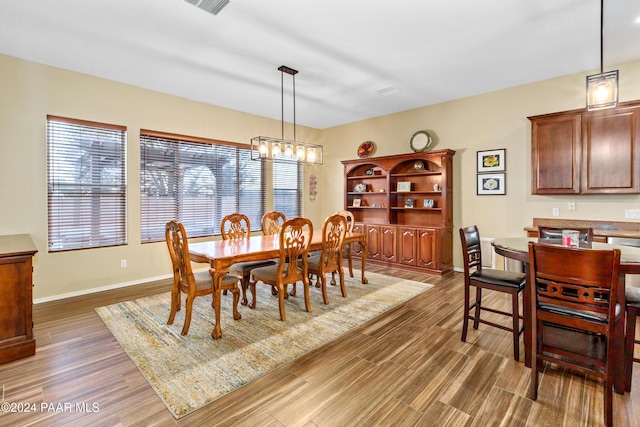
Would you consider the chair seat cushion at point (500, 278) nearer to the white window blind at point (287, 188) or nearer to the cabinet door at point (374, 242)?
the cabinet door at point (374, 242)

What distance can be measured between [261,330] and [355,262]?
3.30 metres

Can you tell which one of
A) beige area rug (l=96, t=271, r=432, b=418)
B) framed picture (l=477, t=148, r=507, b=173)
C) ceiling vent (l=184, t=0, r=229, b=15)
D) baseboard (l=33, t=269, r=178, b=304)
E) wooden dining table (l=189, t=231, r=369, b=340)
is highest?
ceiling vent (l=184, t=0, r=229, b=15)

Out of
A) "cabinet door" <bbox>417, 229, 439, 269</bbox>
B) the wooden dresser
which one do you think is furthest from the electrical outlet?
the wooden dresser

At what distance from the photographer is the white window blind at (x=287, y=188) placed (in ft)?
21.0

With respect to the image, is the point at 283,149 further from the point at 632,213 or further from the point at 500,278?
the point at 632,213

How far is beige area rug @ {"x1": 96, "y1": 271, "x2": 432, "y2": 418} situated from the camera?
2.11 metres

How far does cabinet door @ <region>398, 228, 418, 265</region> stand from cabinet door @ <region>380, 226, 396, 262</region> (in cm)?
12

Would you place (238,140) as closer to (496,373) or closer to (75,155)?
(75,155)

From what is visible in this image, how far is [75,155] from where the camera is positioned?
4000 millimetres

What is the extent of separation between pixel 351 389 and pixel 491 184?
410 cm

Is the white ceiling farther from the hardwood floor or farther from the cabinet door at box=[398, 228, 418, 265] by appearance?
the hardwood floor

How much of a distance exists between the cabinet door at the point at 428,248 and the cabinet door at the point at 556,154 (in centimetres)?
152

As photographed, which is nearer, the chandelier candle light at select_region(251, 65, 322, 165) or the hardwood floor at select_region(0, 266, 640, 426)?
the hardwood floor at select_region(0, 266, 640, 426)

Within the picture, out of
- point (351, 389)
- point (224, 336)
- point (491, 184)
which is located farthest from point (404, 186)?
point (351, 389)
